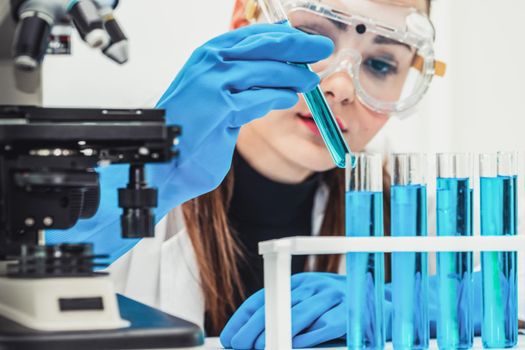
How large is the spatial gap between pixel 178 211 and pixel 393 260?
3.94ft

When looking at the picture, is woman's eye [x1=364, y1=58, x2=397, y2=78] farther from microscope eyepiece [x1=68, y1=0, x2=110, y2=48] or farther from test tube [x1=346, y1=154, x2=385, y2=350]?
microscope eyepiece [x1=68, y1=0, x2=110, y2=48]

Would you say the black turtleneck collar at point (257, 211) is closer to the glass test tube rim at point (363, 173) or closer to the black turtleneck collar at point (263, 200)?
the black turtleneck collar at point (263, 200)

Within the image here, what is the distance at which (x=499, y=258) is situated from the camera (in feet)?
4.16

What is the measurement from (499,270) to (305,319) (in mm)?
305

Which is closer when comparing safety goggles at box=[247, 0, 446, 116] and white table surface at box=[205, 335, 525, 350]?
white table surface at box=[205, 335, 525, 350]

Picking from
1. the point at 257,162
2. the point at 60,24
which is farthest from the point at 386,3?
the point at 60,24

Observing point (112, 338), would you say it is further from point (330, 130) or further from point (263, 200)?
point (263, 200)

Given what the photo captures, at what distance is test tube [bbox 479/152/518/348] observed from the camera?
1258 millimetres

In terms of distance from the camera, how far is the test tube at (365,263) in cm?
120

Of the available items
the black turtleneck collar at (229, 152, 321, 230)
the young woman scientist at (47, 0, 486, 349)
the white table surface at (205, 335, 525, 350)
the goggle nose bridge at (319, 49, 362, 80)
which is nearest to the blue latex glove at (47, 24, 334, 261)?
the young woman scientist at (47, 0, 486, 349)

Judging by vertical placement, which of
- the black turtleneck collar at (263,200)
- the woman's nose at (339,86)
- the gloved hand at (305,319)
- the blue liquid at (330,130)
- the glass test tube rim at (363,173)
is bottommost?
the gloved hand at (305,319)

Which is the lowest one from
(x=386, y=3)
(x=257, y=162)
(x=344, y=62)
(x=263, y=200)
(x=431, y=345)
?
(x=431, y=345)

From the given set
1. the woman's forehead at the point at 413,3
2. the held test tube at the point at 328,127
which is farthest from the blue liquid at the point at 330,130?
the woman's forehead at the point at 413,3

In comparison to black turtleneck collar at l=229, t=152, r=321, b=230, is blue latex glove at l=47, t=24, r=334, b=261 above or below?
above
